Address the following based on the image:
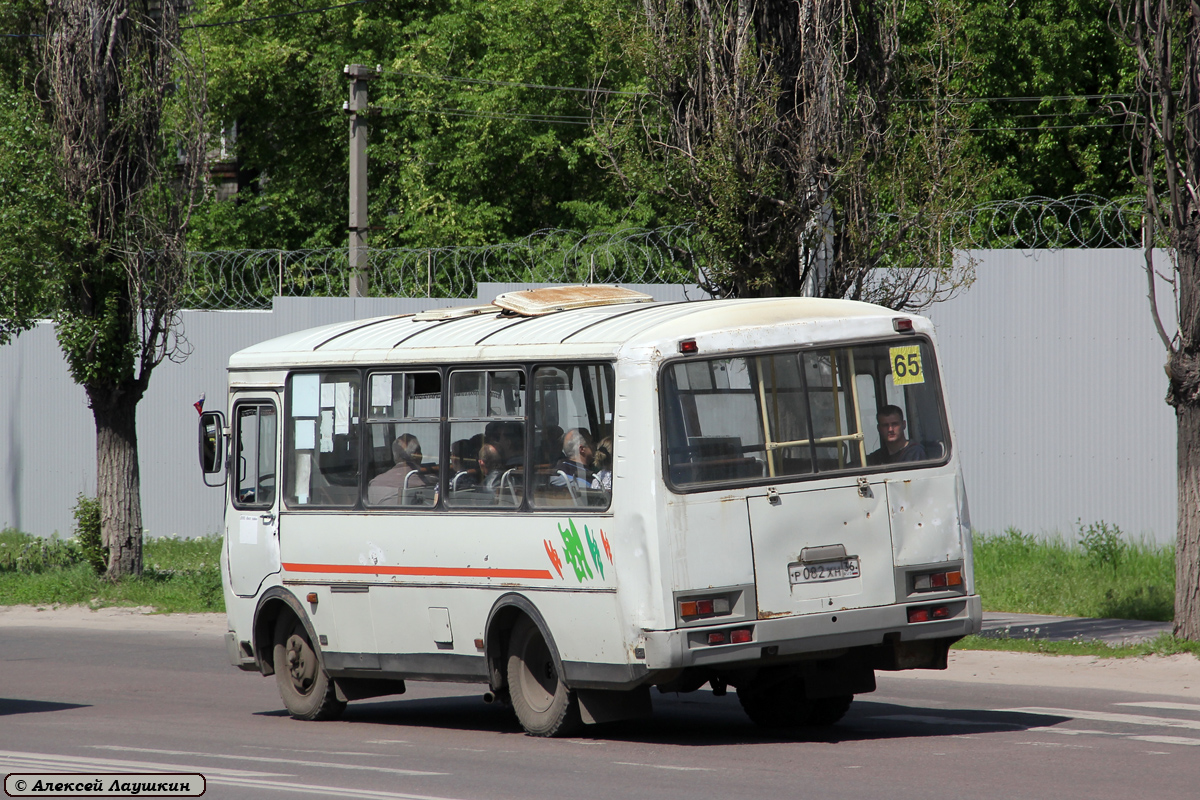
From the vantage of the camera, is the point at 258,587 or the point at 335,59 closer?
the point at 258,587

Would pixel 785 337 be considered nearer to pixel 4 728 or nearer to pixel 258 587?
pixel 258 587

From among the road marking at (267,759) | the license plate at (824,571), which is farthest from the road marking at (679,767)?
the license plate at (824,571)

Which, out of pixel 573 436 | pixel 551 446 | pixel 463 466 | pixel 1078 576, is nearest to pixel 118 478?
pixel 463 466

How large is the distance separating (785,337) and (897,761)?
2507 mm

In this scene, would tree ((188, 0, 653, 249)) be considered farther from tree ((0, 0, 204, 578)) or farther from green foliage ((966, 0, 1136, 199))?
tree ((0, 0, 204, 578))

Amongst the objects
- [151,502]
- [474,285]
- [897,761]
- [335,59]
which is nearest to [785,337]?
[897,761]

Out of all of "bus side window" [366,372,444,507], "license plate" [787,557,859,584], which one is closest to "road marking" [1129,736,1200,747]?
"license plate" [787,557,859,584]

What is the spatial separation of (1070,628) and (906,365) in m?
5.96

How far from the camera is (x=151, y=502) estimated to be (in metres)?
24.8

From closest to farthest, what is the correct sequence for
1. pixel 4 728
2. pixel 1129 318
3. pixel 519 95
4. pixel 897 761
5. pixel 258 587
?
pixel 897 761, pixel 4 728, pixel 258 587, pixel 1129 318, pixel 519 95

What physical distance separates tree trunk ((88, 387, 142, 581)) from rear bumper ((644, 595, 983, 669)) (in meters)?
12.8

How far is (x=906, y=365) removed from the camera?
9.95 m

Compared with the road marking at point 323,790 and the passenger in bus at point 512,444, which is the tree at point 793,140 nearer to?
the passenger in bus at point 512,444

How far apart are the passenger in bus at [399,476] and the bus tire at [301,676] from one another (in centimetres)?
134
